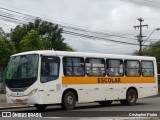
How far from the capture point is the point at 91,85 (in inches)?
880

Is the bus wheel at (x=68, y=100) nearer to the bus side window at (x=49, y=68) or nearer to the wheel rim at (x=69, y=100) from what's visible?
the wheel rim at (x=69, y=100)

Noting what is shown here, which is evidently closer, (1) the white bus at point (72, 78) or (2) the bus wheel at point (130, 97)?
(1) the white bus at point (72, 78)

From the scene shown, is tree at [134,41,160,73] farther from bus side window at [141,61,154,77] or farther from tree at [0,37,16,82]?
bus side window at [141,61,154,77]

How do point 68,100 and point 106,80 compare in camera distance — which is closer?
point 68,100

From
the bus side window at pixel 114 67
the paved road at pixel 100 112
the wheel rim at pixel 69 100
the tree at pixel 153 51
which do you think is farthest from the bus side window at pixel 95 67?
the tree at pixel 153 51

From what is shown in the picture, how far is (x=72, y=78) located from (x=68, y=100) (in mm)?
1129

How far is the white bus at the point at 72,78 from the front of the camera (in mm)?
19906

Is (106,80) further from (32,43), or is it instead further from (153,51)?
(153,51)

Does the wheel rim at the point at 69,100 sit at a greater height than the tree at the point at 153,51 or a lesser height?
lesser

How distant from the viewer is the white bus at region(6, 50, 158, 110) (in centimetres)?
1991

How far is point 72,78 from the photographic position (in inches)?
842

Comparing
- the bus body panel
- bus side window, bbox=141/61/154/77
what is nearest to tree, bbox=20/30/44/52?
bus side window, bbox=141/61/154/77

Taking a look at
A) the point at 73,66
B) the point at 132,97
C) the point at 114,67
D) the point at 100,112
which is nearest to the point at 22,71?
the point at 73,66

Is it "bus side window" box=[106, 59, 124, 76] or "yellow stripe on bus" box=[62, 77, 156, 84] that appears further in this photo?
"bus side window" box=[106, 59, 124, 76]
